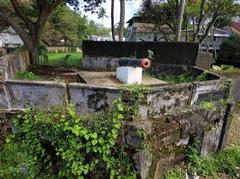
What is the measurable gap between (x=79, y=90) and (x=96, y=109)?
0.46m

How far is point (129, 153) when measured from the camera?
4.02 meters

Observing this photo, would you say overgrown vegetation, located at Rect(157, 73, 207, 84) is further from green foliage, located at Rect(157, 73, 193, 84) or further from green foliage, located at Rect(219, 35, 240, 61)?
green foliage, located at Rect(219, 35, 240, 61)

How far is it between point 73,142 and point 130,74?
2.61 m

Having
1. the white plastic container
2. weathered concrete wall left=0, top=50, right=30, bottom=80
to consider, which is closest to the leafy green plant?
the white plastic container

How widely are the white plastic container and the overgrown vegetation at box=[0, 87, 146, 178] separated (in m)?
1.92

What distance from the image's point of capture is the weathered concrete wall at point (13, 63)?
550 cm

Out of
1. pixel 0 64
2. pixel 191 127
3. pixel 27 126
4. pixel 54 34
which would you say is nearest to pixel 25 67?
pixel 0 64

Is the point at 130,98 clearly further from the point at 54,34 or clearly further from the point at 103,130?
the point at 54,34

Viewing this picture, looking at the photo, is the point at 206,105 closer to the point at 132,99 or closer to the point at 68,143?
the point at 132,99

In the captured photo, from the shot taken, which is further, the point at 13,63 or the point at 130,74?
the point at 13,63

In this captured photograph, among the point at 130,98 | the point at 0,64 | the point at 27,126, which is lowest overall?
the point at 27,126

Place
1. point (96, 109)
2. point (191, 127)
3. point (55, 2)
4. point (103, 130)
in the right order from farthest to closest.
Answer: point (55, 2)
point (191, 127)
point (96, 109)
point (103, 130)

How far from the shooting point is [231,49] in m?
19.8

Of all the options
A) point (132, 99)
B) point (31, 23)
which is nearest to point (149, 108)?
point (132, 99)
